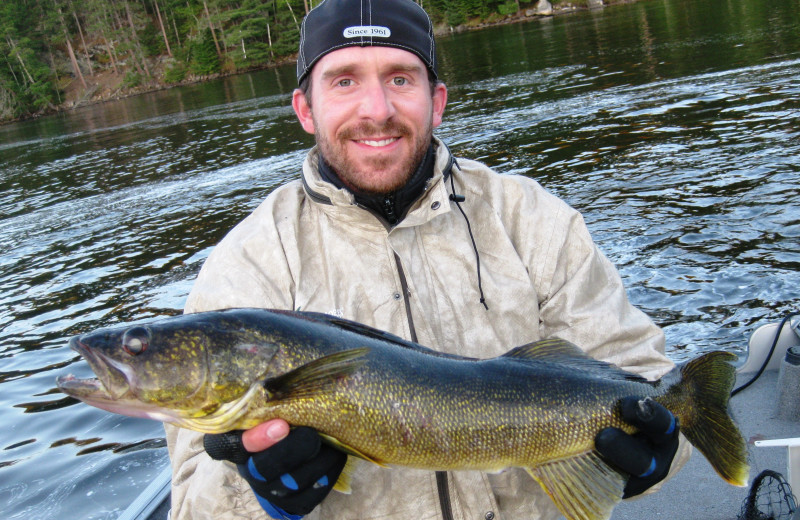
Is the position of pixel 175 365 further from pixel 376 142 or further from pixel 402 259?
pixel 376 142

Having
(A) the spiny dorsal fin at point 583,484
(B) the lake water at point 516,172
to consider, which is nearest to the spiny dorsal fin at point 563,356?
(A) the spiny dorsal fin at point 583,484

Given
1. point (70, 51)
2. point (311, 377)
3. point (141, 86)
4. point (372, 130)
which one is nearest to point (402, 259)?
point (372, 130)

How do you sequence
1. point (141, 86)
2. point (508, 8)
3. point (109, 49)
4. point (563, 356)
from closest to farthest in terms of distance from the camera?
1. point (563, 356)
2. point (508, 8)
3. point (141, 86)
4. point (109, 49)

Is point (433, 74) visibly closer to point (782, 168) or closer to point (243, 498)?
point (243, 498)

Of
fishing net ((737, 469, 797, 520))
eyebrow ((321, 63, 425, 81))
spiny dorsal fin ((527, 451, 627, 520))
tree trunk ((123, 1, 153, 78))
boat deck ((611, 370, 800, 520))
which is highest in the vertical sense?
tree trunk ((123, 1, 153, 78))

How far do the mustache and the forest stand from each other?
181 ft

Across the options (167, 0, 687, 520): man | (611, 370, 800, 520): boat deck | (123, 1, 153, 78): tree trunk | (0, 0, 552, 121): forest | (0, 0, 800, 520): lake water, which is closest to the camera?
(167, 0, 687, 520): man

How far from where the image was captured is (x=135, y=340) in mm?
2395

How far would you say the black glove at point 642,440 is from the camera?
267 centimetres

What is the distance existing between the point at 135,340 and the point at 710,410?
231 centimetres

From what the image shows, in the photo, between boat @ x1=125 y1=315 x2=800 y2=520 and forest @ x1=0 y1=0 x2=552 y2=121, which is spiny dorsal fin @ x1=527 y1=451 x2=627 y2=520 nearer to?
boat @ x1=125 y1=315 x2=800 y2=520

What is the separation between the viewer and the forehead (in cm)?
343

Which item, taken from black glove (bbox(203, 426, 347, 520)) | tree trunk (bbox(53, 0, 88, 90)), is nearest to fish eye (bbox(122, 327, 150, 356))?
black glove (bbox(203, 426, 347, 520))

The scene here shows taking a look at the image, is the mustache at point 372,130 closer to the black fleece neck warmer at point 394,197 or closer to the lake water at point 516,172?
the black fleece neck warmer at point 394,197
